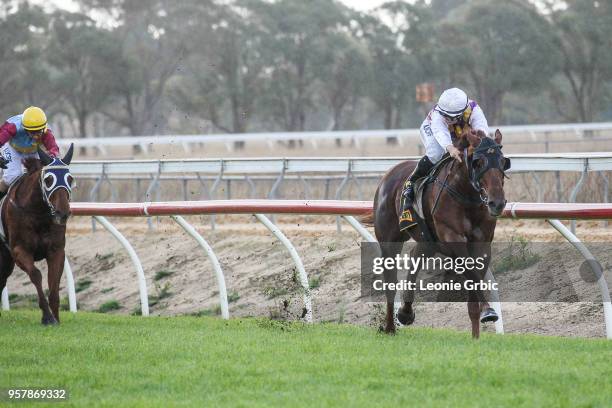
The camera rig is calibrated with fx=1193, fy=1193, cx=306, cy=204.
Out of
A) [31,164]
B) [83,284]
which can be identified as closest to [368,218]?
[31,164]

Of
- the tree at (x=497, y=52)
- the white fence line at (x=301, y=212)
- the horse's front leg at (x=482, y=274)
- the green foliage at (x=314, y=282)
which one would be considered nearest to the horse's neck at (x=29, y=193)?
the white fence line at (x=301, y=212)

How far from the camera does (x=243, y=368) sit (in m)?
6.68

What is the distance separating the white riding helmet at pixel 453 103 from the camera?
8438 millimetres

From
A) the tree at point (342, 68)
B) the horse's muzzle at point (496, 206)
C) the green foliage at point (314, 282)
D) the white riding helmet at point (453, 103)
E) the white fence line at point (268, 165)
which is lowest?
the green foliage at point (314, 282)

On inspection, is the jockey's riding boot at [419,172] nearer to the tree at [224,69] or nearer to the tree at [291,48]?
the tree at [224,69]

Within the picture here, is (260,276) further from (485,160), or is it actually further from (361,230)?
(485,160)

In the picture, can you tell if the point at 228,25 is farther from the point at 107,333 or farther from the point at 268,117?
the point at 107,333

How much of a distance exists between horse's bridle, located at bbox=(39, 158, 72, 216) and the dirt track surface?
194 cm

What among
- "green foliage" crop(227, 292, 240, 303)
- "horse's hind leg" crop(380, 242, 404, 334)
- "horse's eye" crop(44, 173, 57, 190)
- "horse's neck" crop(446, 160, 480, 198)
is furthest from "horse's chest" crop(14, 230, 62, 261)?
"horse's neck" crop(446, 160, 480, 198)

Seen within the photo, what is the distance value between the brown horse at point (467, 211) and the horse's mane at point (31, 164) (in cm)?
327

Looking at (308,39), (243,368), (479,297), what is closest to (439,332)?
(479,297)

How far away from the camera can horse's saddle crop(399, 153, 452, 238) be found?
8586mm

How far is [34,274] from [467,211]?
372 centimetres

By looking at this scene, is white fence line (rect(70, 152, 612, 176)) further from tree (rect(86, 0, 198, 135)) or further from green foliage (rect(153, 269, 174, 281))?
tree (rect(86, 0, 198, 135))
